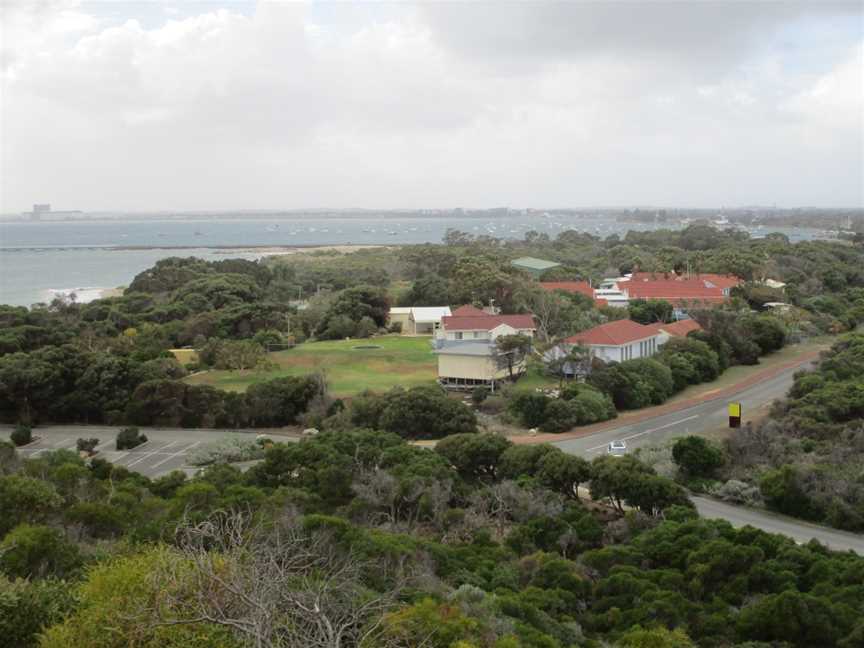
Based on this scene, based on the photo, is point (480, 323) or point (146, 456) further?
point (480, 323)

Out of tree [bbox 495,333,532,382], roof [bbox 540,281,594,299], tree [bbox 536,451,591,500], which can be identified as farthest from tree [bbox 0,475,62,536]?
roof [bbox 540,281,594,299]

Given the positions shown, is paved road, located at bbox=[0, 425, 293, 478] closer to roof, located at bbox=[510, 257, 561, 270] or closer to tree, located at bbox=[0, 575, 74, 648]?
tree, located at bbox=[0, 575, 74, 648]

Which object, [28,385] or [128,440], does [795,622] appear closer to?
[128,440]

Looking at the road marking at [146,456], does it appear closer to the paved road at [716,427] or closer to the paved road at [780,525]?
the paved road at [716,427]

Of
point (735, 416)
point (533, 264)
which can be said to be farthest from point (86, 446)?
point (533, 264)

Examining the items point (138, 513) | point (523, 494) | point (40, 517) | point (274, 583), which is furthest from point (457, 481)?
point (274, 583)
